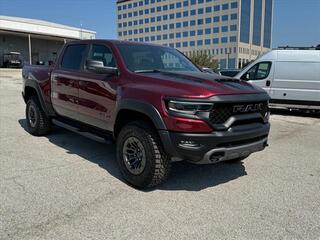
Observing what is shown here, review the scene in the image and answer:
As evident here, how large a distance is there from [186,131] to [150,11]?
380 feet

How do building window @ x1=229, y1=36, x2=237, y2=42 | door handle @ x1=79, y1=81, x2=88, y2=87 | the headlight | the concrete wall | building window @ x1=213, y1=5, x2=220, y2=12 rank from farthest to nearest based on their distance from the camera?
building window @ x1=213, y1=5, x2=220, y2=12
building window @ x1=229, y1=36, x2=237, y2=42
the concrete wall
door handle @ x1=79, y1=81, x2=88, y2=87
the headlight

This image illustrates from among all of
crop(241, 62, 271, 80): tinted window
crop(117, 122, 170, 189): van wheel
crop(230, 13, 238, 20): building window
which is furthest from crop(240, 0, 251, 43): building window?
crop(117, 122, 170, 189): van wheel

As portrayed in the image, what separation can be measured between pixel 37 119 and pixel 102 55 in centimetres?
250

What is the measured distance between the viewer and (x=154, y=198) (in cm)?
407

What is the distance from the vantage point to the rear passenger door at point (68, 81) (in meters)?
5.60

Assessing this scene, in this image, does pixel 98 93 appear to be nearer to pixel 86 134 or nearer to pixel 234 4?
pixel 86 134

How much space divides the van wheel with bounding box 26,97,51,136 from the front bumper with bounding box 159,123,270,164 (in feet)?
12.3

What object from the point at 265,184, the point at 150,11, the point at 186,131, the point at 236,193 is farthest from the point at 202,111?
the point at 150,11

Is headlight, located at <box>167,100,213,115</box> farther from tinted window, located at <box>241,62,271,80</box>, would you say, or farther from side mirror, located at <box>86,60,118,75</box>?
tinted window, located at <box>241,62,271,80</box>

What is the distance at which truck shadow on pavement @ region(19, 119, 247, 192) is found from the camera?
4575 millimetres

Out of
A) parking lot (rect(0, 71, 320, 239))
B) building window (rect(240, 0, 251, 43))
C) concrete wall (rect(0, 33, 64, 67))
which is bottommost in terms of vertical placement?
parking lot (rect(0, 71, 320, 239))

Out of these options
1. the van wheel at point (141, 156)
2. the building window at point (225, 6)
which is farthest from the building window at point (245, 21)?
the van wheel at point (141, 156)

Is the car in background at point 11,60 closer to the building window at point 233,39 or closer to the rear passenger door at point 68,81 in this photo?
the rear passenger door at point 68,81

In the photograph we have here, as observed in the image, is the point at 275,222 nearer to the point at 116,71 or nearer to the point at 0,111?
the point at 116,71
